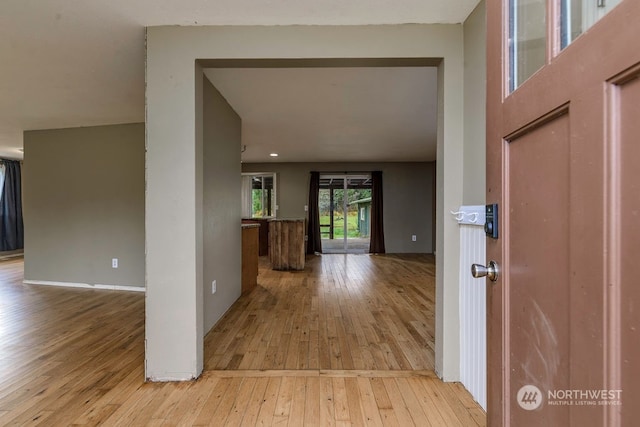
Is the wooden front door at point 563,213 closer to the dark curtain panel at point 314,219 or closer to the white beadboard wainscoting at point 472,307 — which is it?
the white beadboard wainscoting at point 472,307

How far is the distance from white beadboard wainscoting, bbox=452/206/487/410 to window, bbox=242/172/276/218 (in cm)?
611

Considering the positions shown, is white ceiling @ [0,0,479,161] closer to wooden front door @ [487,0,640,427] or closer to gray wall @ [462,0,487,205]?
gray wall @ [462,0,487,205]

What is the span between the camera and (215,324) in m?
2.72

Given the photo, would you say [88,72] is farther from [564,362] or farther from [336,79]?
[564,362]

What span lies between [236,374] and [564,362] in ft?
5.87

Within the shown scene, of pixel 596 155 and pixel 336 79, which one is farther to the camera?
pixel 336 79

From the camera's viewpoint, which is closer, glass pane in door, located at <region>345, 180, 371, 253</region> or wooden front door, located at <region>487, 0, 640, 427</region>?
wooden front door, located at <region>487, 0, 640, 427</region>

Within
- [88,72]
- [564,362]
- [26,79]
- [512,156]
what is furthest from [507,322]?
[26,79]

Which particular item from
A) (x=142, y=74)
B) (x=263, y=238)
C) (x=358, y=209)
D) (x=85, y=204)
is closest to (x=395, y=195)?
(x=358, y=209)

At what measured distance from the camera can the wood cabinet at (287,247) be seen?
A: 5250 millimetres

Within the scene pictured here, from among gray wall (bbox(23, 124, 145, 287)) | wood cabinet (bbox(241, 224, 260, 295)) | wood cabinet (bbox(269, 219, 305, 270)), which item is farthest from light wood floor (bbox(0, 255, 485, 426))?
wood cabinet (bbox(269, 219, 305, 270))

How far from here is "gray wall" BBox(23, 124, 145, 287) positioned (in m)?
3.85

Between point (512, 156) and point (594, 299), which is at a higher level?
point (512, 156)

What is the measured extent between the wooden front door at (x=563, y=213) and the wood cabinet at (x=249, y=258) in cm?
333
